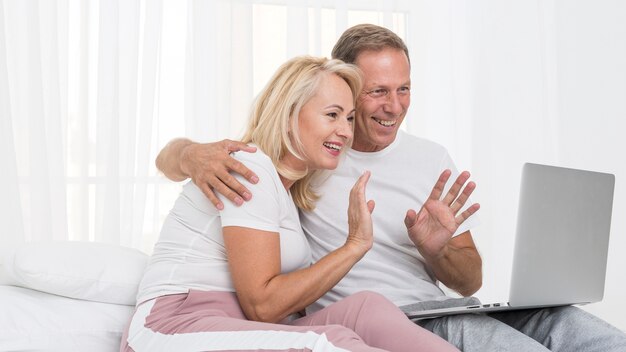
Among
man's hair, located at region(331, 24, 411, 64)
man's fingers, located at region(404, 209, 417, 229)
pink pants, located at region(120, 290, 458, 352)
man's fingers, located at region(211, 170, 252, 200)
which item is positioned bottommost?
pink pants, located at region(120, 290, 458, 352)

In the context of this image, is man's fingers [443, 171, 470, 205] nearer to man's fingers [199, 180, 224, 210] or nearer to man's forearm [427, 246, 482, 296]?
man's forearm [427, 246, 482, 296]

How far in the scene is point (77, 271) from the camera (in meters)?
1.74

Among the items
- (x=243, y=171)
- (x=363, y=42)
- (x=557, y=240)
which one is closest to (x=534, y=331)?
(x=557, y=240)

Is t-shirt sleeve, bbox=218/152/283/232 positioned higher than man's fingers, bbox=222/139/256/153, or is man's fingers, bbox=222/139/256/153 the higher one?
man's fingers, bbox=222/139/256/153

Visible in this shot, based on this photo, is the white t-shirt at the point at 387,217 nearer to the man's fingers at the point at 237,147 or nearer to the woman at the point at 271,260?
the woman at the point at 271,260

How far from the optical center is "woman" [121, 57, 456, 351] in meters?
1.46

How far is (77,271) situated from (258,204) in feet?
1.57

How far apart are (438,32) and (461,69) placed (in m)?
0.20

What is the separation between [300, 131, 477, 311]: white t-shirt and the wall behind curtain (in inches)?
48.3

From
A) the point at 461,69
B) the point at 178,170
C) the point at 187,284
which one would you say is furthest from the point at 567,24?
the point at 187,284

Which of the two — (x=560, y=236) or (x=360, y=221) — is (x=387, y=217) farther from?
(x=560, y=236)

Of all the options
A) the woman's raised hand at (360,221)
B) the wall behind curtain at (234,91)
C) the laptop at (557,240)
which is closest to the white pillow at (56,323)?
the woman's raised hand at (360,221)

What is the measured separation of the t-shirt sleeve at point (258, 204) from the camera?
1552 millimetres

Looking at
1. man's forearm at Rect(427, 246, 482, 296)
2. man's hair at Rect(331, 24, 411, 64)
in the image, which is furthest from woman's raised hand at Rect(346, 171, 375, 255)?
man's hair at Rect(331, 24, 411, 64)
